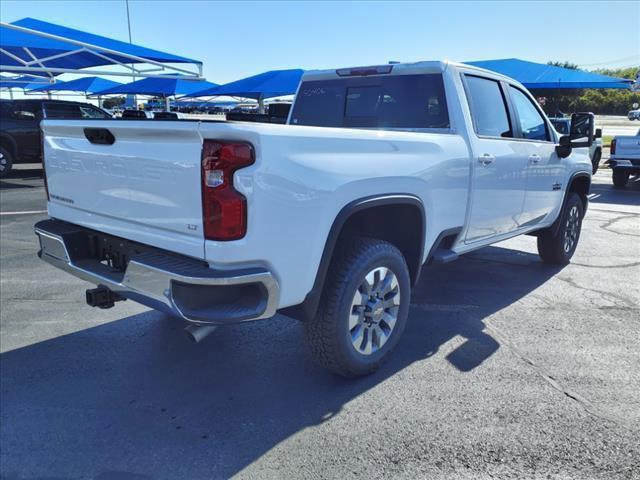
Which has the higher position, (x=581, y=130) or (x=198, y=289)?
(x=581, y=130)

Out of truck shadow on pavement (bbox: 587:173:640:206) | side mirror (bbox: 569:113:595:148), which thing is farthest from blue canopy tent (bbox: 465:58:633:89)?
side mirror (bbox: 569:113:595:148)

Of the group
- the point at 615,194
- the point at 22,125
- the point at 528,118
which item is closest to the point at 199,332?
the point at 528,118

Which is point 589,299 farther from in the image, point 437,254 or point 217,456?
point 217,456

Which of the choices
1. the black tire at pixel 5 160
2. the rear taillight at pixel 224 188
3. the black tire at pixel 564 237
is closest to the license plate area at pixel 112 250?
the rear taillight at pixel 224 188

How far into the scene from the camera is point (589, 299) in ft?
16.3

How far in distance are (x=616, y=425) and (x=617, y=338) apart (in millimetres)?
1343

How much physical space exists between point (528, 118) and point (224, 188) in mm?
3685

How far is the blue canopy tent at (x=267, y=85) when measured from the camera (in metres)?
17.5

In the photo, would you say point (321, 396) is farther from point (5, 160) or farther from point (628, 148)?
point (5, 160)

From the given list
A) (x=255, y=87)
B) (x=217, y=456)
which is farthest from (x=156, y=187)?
(x=255, y=87)

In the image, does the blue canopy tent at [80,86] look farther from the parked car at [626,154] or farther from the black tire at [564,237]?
the black tire at [564,237]

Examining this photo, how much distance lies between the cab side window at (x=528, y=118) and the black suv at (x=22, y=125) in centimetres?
1234

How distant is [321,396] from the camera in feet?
10.6

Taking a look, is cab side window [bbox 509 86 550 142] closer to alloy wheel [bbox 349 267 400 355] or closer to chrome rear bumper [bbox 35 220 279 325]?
alloy wheel [bbox 349 267 400 355]
